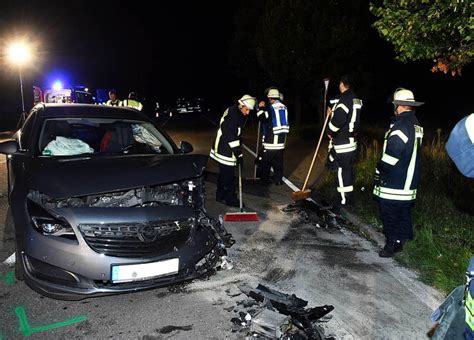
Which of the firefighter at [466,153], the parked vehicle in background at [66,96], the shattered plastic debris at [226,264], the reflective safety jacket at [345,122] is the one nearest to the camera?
the firefighter at [466,153]

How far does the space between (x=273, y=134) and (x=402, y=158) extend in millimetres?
4133

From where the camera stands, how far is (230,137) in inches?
282

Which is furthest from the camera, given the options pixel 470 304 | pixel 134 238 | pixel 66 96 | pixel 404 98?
pixel 66 96

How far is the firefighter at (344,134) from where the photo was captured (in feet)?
21.7

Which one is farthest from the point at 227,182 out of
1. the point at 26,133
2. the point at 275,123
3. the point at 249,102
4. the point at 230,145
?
the point at 26,133

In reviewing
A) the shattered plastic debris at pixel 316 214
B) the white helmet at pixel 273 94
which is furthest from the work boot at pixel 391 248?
the white helmet at pixel 273 94

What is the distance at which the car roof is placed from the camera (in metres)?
5.36

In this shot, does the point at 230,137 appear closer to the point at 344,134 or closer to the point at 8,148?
the point at 344,134

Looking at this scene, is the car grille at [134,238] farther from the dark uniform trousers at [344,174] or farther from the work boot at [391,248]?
the dark uniform trousers at [344,174]

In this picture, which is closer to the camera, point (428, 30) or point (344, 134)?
point (428, 30)

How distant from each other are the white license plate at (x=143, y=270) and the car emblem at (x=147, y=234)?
21 centimetres

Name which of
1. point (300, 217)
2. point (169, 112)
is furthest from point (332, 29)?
point (169, 112)

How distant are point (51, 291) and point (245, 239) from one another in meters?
2.67

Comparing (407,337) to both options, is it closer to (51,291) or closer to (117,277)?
(117,277)
